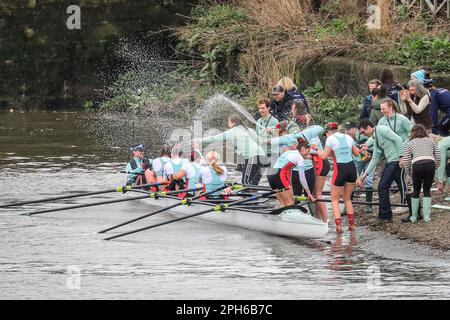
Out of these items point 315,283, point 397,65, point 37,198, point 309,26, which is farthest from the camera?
point 309,26

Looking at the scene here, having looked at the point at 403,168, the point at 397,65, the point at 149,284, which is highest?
the point at 397,65

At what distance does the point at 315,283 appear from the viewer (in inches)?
548

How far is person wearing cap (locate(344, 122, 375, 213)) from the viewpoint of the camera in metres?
17.4

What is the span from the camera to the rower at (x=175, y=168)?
1881cm

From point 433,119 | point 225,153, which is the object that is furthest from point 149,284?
point 225,153

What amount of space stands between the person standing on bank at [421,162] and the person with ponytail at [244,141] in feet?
9.76

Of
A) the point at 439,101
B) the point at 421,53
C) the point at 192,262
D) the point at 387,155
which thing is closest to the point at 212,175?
the point at 387,155

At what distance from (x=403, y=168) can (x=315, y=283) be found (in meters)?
3.55

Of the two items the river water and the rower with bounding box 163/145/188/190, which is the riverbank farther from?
the rower with bounding box 163/145/188/190

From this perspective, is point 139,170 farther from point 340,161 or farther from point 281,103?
point 340,161

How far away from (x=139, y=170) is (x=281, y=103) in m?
2.91

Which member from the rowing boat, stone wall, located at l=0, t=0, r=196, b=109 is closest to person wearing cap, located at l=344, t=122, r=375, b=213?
the rowing boat

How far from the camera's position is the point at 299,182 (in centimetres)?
1717

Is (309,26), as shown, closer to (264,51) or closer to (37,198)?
(264,51)
